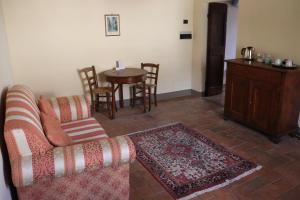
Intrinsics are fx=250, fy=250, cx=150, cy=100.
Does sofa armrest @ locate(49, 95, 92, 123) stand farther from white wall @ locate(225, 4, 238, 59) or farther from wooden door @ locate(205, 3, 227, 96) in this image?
white wall @ locate(225, 4, 238, 59)

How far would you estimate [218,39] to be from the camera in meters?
5.46

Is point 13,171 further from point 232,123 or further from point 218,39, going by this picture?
point 218,39

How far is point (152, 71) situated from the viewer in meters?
5.25

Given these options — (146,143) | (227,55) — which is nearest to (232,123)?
(146,143)

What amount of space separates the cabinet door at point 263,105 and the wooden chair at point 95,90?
238cm

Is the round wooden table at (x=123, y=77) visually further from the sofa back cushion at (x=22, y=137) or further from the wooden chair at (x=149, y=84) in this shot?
the sofa back cushion at (x=22, y=137)

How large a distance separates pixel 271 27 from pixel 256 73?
2.81 feet

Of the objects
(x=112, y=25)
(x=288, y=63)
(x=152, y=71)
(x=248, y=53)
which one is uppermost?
(x=112, y=25)

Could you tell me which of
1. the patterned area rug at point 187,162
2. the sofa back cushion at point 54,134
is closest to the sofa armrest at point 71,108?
the sofa back cushion at point 54,134

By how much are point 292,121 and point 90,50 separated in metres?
3.51

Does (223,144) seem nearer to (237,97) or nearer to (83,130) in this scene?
(237,97)

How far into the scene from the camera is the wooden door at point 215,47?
5215 millimetres

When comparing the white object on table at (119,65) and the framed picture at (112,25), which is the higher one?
the framed picture at (112,25)

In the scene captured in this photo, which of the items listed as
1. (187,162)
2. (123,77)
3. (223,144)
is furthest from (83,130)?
(223,144)
